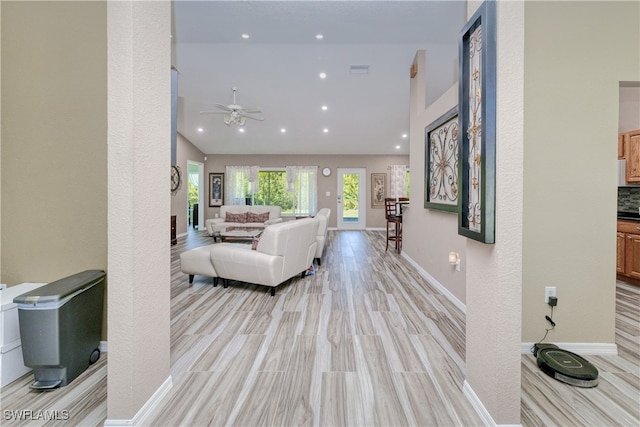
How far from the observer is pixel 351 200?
9.57 m

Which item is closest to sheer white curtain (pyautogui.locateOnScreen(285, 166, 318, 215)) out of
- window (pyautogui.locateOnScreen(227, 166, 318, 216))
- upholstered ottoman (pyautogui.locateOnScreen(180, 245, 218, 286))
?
window (pyautogui.locateOnScreen(227, 166, 318, 216))

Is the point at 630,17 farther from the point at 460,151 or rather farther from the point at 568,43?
the point at 460,151

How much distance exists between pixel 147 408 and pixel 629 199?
19.7 ft

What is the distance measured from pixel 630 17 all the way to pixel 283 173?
8.45 m

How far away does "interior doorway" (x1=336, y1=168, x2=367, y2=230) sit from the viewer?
375 inches

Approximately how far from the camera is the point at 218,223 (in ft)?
24.4

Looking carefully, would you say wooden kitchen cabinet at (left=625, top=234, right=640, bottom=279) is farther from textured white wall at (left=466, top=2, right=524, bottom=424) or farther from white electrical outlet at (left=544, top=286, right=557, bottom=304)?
textured white wall at (left=466, top=2, right=524, bottom=424)

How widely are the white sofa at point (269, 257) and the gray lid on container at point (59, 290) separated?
4.91 feet

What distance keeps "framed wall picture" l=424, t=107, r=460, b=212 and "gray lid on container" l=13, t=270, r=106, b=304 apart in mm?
3184

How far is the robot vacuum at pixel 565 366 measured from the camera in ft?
5.46

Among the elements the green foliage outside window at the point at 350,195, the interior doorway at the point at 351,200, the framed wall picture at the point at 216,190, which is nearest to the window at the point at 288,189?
the framed wall picture at the point at 216,190

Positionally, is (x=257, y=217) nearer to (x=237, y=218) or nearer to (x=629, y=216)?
(x=237, y=218)

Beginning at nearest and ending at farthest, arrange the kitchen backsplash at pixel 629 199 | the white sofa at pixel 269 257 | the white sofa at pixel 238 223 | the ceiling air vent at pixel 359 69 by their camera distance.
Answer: the white sofa at pixel 269 257
the kitchen backsplash at pixel 629 199
the ceiling air vent at pixel 359 69
the white sofa at pixel 238 223

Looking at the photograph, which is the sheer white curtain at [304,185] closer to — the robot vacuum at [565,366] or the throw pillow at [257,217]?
the throw pillow at [257,217]
